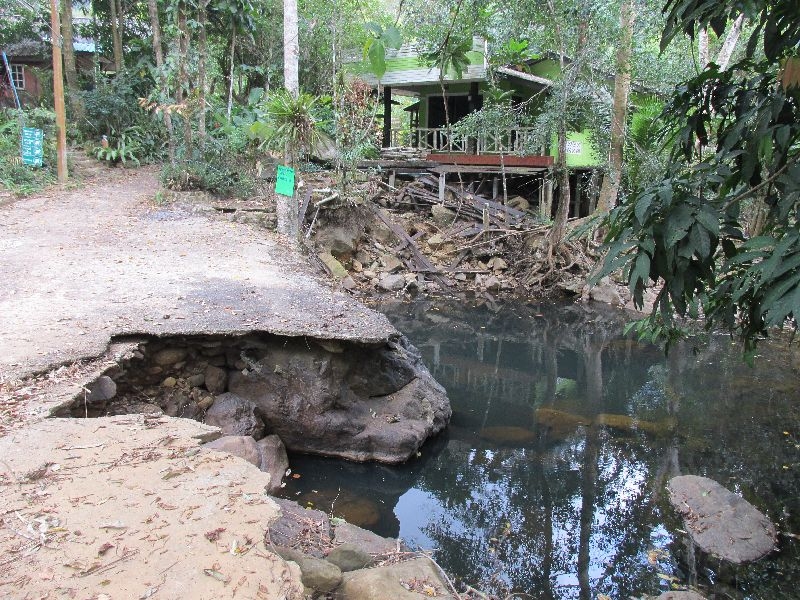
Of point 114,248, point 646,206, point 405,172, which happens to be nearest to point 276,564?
point 646,206

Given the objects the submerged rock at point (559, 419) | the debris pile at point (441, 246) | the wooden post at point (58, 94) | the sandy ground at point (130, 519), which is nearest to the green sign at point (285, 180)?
the debris pile at point (441, 246)

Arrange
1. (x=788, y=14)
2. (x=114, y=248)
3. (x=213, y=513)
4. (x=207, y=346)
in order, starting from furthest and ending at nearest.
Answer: (x=114, y=248)
(x=207, y=346)
(x=213, y=513)
(x=788, y=14)

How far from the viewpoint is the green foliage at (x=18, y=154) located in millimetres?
13272

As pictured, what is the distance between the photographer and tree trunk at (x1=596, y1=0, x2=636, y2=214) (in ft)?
39.8

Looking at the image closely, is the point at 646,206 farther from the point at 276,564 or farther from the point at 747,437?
the point at 747,437

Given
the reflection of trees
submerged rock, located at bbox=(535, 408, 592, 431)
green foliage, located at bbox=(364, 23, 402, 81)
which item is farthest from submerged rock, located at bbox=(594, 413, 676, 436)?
green foliage, located at bbox=(364, 23, 402, 81)

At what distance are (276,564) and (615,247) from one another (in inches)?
84.3

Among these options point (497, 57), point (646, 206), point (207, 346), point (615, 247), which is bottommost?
point (207, 346)

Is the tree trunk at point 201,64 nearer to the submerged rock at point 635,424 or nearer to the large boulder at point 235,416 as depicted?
the large boulder at point 235,416

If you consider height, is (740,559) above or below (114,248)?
below

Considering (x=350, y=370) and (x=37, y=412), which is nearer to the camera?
(x=37, y=412)

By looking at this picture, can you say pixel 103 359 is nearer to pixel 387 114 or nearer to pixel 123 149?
pixel 123 149

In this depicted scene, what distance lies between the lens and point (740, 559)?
5.41m

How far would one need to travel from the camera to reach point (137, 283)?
7938mm
